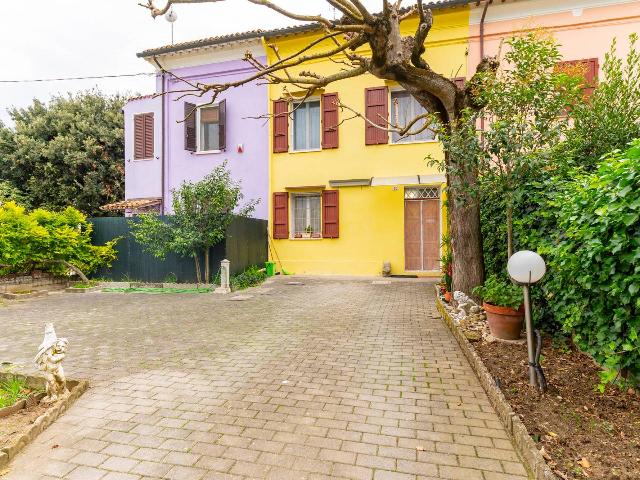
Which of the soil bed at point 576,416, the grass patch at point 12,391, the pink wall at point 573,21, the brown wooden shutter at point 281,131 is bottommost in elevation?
the grass patch at point 12,391

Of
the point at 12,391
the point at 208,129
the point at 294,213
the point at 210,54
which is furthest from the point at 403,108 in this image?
the point at 12,391

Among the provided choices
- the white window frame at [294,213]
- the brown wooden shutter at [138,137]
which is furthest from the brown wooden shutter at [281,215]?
the brown wooden shutter at [138,137]

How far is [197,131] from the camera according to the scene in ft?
46.0

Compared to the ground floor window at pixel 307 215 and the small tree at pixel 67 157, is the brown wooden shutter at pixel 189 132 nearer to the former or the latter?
the ground floor window at pixel 307 215

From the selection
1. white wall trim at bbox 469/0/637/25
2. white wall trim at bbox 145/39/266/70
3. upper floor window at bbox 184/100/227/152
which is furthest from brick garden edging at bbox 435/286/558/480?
white wall trim at bbox 145/39/266/70

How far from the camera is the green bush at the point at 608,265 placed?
2.45 meters

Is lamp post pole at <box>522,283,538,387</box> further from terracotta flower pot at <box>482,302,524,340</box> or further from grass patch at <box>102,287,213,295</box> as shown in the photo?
grass patch at <box>102,287,213,295</box>

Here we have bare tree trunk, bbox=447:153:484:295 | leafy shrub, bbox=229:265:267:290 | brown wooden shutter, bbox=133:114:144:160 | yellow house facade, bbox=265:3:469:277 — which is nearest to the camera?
bare tree trunk, bbox=447:153:484:295

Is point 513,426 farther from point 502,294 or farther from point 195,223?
point 195,223

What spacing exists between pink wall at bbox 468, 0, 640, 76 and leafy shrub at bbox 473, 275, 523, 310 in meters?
8.88

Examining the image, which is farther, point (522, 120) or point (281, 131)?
point (281, 131)

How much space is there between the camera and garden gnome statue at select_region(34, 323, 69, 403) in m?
3.20

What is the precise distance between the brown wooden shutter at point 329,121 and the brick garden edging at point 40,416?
1050cm

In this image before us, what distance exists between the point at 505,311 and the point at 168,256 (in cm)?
943
